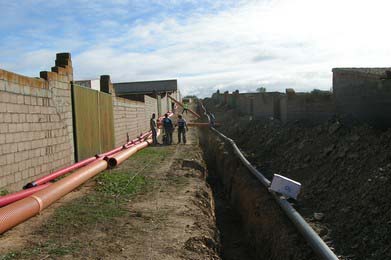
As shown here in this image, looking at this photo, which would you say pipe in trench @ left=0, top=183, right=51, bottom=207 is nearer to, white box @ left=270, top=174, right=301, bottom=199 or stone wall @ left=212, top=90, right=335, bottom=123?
white box @ left=270, top=174, right=301, bottom=199

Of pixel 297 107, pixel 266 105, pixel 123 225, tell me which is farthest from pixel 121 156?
pixel 266 105

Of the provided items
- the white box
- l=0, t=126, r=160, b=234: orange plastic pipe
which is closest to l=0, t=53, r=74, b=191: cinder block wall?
l=0, t=126, r=160, b=234: orange plastic pipe

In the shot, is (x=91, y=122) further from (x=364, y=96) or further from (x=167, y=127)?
(x=364, y=96)

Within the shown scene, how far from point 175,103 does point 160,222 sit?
44.4 m

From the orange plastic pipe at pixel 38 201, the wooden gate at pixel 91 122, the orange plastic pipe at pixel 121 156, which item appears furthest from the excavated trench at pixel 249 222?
the wooden gate at pixel 91 122

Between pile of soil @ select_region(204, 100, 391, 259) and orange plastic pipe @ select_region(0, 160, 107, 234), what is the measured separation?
4.25 metres

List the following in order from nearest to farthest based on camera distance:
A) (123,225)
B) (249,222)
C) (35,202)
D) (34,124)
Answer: (123,225)
(35,202)
(34,124)
(249,222)

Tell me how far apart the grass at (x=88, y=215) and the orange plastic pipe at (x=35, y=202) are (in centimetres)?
26

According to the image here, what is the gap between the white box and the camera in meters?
7.96

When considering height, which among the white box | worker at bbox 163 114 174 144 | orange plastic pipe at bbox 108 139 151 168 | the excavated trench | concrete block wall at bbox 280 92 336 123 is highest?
concrete block wall at bbox 280 92 336 123

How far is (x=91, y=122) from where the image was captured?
519 inches

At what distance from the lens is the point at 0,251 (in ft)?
16.9

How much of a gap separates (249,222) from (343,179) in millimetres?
2623

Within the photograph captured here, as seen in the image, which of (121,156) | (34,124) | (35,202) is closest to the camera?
(35,202)
